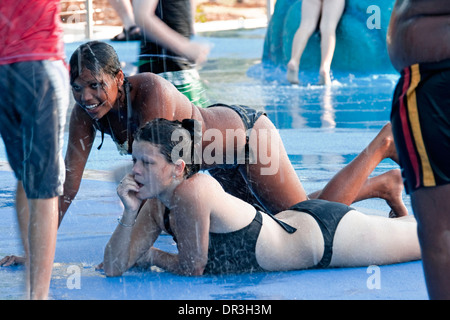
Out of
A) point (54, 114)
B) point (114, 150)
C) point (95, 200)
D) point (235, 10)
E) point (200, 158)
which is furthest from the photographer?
point (235, 10)

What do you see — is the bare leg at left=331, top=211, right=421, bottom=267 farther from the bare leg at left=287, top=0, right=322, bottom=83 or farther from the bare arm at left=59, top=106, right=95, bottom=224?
the bare leg at left=287, top=0, right=322, bottom=83

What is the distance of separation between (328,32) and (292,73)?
0.68 m

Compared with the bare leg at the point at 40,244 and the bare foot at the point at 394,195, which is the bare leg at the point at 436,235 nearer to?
the bare leg at the point at 40,244

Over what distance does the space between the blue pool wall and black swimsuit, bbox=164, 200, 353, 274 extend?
6.92 m

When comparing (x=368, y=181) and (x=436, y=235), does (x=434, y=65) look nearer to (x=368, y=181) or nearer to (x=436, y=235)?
(x=436, y=235)

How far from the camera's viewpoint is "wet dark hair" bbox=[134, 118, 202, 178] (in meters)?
3.44

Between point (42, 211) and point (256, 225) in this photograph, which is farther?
point (256, 225)

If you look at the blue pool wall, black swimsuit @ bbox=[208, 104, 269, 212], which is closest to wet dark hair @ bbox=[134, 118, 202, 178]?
black swimsuit @ bbox=[208, 104, 269, 212]

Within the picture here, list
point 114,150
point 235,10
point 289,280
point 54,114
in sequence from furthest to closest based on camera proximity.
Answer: point 235,10, point 114,150, point 289,280, point 54,114

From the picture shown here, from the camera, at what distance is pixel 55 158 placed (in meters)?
2.98

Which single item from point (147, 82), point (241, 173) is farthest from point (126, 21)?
point (241, 173)

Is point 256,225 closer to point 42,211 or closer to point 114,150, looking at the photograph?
point 42,211
